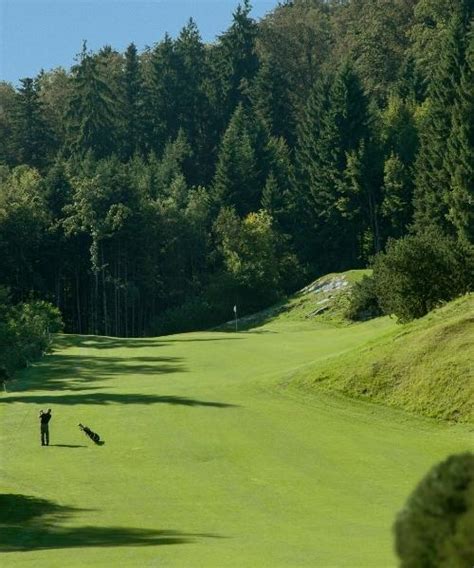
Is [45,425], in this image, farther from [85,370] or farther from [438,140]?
[438,140]

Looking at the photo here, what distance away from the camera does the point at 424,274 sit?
51094 millimetres

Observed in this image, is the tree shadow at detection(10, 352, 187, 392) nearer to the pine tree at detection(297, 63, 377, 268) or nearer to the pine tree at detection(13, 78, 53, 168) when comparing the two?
the pine tree at detection(297, 63, 377, 268)

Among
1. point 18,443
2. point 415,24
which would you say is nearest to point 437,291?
point 18,443

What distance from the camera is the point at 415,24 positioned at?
131250 mm

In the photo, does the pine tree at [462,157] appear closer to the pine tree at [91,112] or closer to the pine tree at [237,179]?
the pine tree at [237,179]

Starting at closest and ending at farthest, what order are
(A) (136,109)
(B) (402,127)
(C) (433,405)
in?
(C) (433,405), (B) (402,127), (A) (136,109)

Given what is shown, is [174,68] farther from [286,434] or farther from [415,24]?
[286,434]

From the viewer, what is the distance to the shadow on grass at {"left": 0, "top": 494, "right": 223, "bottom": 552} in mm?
21469

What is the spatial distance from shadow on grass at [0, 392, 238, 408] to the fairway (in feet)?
0.52


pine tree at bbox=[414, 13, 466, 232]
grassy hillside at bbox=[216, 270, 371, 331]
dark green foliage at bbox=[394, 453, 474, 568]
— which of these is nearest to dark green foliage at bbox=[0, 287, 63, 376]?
grassy hillside at bbox=[216, 270, 371, 331]

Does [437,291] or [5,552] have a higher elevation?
[437,291]

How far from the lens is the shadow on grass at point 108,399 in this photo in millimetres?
41719

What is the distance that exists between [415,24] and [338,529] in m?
116

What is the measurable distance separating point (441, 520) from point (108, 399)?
35855 millimetres
